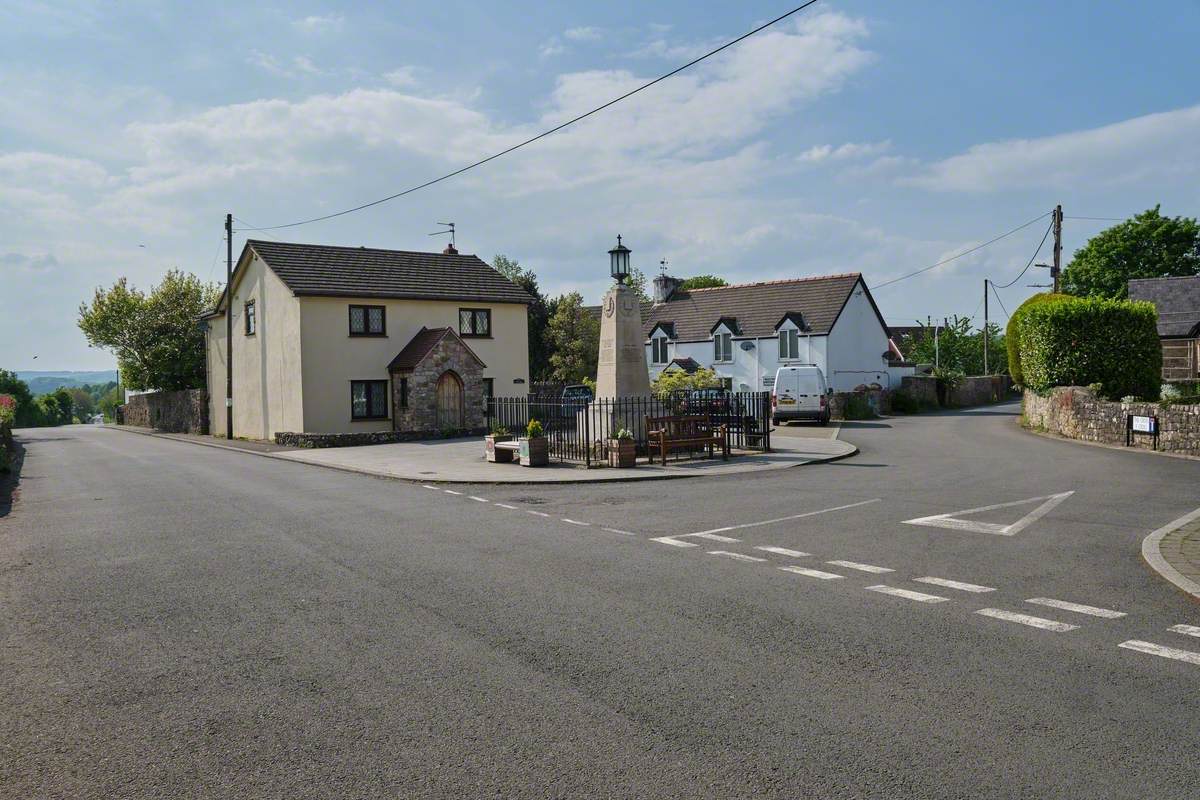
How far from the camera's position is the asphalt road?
4250 mm

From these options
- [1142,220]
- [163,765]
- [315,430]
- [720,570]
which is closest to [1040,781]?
[163,765]

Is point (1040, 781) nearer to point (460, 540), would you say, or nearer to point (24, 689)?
point (24, 689)

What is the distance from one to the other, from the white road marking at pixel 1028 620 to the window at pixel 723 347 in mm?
44728

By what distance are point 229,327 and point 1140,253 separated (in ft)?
180

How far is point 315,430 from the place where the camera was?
3303cm

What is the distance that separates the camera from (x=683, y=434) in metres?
21.3

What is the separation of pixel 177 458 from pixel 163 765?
24083 millimetres

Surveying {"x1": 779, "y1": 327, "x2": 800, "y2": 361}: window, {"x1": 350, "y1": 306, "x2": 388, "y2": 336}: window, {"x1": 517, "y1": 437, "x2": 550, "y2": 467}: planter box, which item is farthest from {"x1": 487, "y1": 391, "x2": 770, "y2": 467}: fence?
{"x1": 779, "y1": 327, "x2": 800, "y2": 361}: window

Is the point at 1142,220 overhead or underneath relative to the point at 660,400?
overhead

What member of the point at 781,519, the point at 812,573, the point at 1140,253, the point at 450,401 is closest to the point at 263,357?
the point at 450,401

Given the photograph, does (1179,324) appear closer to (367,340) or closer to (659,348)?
(659,348)

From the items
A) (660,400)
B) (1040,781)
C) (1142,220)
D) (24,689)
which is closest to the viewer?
(1040,781)

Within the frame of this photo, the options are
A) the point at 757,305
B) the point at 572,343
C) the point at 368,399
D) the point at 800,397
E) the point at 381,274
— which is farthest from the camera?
the point at 572,343

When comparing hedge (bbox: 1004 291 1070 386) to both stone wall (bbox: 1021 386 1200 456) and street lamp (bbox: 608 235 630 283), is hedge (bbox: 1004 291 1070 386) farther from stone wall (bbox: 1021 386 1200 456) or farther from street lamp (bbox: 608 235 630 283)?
street lamp (bbox: 608 235 630 283)
